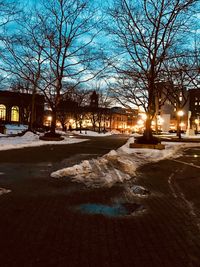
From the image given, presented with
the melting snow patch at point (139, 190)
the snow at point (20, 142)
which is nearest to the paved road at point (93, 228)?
the melting snow patch at point (139, 190)

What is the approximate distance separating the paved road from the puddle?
18 cm

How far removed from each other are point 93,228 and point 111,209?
137 cm

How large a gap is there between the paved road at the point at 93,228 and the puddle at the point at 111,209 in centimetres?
18

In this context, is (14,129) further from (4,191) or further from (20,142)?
(4,191)

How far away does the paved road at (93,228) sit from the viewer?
13.6ft

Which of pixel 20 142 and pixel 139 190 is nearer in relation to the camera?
pixel 139 190

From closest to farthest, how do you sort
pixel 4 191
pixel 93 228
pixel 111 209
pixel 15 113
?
pixel 93 228
pixel 111 209
pixel 4 191
pixel 15 113

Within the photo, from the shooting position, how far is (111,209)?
6730mm

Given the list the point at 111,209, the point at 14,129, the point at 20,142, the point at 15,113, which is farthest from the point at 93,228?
the point at 15,113

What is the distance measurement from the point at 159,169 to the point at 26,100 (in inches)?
2386

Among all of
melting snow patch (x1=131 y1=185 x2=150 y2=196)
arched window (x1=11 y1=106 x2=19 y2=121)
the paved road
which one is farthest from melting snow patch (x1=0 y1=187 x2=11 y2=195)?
arched window (x1=11 y1=106 x2=19 y2=121)

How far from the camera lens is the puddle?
6.43m

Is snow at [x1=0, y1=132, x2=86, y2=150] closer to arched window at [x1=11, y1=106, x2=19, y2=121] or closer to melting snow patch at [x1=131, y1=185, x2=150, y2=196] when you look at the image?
melting snow patch at [x1=131, y1=185, x2=150, y2=196]

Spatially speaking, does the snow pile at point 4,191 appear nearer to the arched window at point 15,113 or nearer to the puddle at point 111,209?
the puddle at point 111,209
